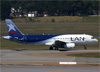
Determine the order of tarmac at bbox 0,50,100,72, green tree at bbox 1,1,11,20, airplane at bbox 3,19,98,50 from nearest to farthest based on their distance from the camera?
tarmac at bbox 0,50,100,72 → airplane at bbox 3,19,98,50 → green tree at bbox 1,1,11,20

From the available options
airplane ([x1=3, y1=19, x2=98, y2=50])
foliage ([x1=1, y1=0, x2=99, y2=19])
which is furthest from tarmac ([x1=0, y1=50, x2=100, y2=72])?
foliage ([x1=1, y1=0, x2=99, y2=19])

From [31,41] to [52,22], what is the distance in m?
52.7

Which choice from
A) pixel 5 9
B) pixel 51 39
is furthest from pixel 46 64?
pixel 5 9

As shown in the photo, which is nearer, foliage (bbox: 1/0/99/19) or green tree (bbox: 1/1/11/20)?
green tree (bbox: 1/1/11/20)

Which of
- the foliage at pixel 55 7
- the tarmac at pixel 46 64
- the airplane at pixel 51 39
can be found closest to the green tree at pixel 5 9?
the foliage at pixel 55 7

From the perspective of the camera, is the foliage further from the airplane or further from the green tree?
the airplane

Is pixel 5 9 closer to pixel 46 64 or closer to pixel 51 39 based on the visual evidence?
pixel 51 39

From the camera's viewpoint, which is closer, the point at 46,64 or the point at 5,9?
the point at 46,64

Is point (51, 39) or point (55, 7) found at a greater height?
point (55, 7)

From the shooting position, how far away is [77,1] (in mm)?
125062

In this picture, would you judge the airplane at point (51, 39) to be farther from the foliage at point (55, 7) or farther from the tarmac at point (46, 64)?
the foliage at point (55, 7)

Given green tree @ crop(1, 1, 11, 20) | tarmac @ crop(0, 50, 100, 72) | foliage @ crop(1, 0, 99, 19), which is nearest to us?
tarmac @ crop(0, 50, 100, 72)

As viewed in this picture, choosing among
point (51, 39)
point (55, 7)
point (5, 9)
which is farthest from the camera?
point (55, 7)

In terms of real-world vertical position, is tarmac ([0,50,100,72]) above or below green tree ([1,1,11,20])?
below
